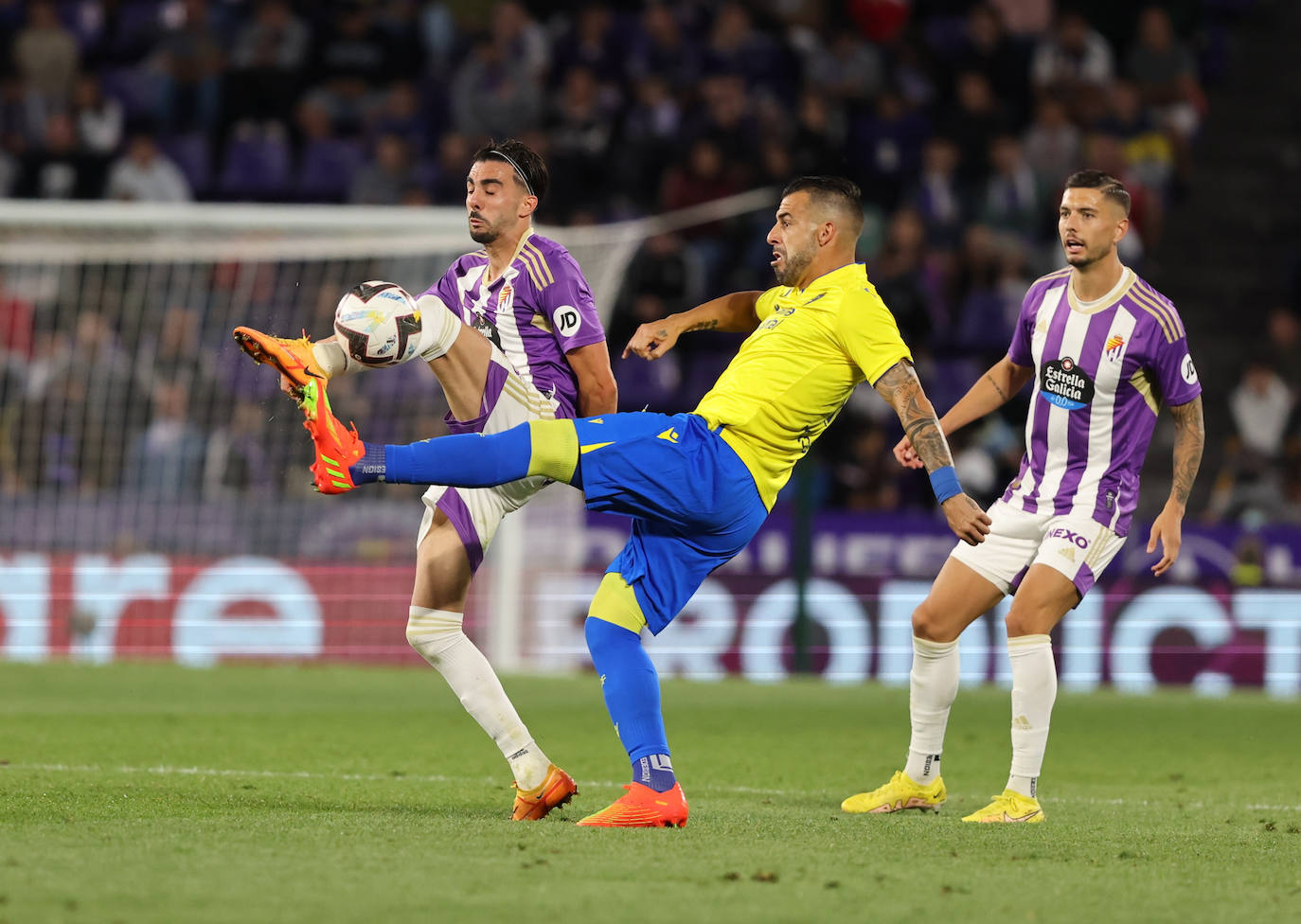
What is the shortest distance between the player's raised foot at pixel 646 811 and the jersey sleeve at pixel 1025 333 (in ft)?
7.88

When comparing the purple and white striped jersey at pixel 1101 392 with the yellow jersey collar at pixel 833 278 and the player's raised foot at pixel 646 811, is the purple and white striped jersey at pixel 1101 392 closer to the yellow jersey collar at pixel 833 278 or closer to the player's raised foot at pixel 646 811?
the yellow jersey collar at pixel 833 278

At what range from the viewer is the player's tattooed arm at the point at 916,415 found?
6133 mm

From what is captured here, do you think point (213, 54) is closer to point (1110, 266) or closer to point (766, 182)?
point (766, 182)

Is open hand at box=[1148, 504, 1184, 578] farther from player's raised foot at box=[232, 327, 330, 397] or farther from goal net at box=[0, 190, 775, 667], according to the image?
goal net at box=[0, 190, 775, 667]

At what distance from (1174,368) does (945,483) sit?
1.35m

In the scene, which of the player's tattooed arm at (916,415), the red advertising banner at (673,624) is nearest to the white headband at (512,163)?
the player's tattooed arm at (916,415)

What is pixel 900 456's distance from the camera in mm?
6938

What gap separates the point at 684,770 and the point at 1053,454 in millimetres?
2425

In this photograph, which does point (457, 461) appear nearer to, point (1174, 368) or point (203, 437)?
point (1174, 368)

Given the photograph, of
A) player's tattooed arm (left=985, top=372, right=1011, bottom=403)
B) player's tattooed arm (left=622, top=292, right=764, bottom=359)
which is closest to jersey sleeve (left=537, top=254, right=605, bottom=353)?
player's tattooed arm (left=622, top=292, right=764, bottom=359)

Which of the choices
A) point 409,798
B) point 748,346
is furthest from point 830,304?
point 409,798

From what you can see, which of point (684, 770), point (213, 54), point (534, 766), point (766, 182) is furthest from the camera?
point (213, 54)

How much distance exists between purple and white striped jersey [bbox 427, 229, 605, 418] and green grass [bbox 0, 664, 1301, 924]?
1.56 meters

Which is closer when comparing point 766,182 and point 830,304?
point 830,304
